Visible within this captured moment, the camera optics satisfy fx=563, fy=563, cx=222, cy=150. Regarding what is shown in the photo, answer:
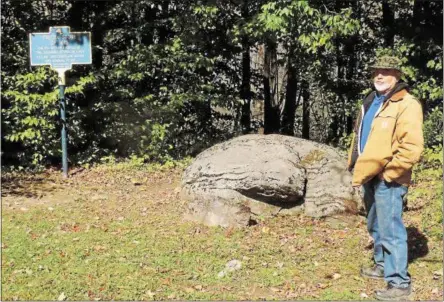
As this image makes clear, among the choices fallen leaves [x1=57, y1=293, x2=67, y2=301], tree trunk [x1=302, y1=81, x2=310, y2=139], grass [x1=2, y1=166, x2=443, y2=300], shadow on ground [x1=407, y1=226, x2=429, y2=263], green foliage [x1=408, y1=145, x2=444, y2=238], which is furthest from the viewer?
tree trunk [x1=302, y1=81, x2=310, y2=139]

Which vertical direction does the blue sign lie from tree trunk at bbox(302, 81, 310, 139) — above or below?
above

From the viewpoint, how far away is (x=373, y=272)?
15.9 feet

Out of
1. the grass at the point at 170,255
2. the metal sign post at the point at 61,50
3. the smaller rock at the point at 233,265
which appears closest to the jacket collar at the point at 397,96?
the grass at the point at 170,255

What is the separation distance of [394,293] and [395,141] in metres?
1.21

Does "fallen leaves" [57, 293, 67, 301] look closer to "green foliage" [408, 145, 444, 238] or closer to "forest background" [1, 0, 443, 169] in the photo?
"green foliage" [408, 145, 444, 238]

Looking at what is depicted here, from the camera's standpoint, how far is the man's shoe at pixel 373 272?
483 cm

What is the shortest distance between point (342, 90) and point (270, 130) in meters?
2.30

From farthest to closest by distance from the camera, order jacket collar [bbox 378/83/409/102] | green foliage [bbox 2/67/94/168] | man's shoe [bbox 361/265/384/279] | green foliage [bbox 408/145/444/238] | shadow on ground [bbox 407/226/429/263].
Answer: green foliage [bbox 2/67/94/168] < green foliage [bbox 408/145/444/238] < shadow on ground [bbox 407/226/429/263] < man's shoe [bbox 361/265/384/279] < jacket collar [bbox 378/83/409/102]

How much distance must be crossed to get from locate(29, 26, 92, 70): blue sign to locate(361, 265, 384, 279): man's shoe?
19.9 feet

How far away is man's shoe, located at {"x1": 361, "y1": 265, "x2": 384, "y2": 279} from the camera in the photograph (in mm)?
4832

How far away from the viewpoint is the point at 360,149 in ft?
15.0

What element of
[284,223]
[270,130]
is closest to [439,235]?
[284,223]

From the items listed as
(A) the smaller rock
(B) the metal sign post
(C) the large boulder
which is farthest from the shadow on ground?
(B) the metal sign post

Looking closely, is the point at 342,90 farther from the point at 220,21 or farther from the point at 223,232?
the point at 223,232
